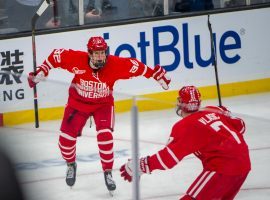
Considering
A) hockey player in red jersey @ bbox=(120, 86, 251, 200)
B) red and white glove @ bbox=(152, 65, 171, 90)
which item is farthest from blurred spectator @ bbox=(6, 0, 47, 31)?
hockey player in red jersey @ bbox=(120, 86, 251, 200)

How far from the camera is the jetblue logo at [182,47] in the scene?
8.47 metres

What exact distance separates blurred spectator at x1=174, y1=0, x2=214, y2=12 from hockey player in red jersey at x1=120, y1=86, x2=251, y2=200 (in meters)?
4.52

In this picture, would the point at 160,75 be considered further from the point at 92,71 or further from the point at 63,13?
the point at 63,13

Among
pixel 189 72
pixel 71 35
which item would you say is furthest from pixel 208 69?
pixel 71 35

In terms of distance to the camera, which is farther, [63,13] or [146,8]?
[146,8]

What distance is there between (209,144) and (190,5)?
4.90 metres

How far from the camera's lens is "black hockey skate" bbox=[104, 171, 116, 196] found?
4.80 metres

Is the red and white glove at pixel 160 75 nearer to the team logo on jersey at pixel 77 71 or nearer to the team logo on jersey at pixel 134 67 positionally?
the team logo on jersey at pixel 134 67

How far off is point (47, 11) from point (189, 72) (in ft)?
5.13

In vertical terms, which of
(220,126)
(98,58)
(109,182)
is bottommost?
(109,182)

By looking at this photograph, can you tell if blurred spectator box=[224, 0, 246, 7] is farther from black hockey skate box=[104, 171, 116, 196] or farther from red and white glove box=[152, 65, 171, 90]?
black hockey skate box=[104, 171, 116, 196]

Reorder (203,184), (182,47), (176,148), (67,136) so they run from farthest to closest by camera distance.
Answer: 1. (182,47)
2. (67,136)
3. (203,184)
4. (176,148)

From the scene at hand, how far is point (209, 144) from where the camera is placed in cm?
400

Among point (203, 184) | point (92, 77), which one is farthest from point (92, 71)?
point (203, 184)
